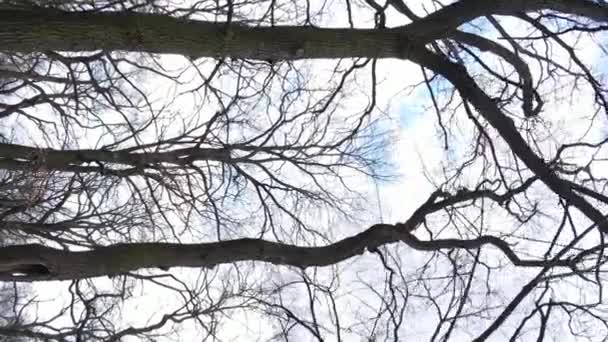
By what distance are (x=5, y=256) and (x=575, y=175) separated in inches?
160

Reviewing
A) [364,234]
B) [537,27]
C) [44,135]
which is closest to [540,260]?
[364,234]

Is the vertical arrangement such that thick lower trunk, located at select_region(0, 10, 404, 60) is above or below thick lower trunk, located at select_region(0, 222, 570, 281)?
above

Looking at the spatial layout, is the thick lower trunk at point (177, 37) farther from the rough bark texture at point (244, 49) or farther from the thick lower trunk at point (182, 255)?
the thick lower trunk at point (182, 255)

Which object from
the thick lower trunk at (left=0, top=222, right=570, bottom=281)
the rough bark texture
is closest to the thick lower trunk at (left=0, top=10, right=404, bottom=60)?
the rough bark texture

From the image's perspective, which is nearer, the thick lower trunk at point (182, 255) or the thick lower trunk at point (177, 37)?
the thick lower trunk at point (177, 37)

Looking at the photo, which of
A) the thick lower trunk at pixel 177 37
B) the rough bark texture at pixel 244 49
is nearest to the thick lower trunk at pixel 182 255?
the rough bark texture at pixel 244 49

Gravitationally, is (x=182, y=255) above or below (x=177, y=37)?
below

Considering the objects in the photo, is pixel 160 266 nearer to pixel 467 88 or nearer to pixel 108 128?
pixel 467 88

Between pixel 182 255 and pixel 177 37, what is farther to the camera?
pixel 182 255

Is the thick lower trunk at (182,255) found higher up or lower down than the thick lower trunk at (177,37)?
lower down

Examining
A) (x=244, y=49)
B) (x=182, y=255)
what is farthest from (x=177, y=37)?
(x=182, y=255)

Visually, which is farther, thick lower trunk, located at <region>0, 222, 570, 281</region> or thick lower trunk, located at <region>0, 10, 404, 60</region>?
thick lower trunk, located at <region>0, 222, 570, 281</region>

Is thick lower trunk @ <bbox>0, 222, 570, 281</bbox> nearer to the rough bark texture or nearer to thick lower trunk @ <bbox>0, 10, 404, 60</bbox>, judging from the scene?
the rough bark texture

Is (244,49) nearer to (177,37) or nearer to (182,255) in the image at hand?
(177,37)
